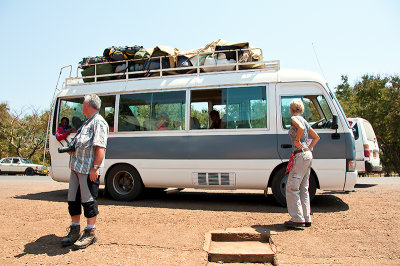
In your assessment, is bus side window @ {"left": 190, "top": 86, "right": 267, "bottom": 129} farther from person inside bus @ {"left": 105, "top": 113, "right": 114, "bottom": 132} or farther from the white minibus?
person inside bus @ {"left": 105, "top": 113, "right": 114, "bottom": 132}

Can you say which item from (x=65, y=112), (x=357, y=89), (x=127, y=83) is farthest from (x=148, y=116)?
(x=357, y=89)

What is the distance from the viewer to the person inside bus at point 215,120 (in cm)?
731

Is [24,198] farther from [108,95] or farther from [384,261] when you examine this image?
[384,261]

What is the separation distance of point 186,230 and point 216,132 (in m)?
2.62

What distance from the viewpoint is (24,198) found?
8.46 meters

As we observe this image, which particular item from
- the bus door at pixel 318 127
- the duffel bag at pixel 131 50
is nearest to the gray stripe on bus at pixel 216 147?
the bus door at pixel 318 127

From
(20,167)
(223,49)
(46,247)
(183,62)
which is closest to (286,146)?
(223,49)

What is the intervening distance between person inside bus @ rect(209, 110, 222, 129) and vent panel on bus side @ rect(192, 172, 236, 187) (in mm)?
1023

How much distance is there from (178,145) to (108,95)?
2.25 meters

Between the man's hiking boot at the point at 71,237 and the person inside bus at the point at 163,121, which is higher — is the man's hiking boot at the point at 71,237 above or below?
below

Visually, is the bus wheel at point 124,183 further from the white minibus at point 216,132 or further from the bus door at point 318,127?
the bus door at point 318,127

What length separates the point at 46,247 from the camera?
14.7ft

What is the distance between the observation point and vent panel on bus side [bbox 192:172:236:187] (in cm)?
701

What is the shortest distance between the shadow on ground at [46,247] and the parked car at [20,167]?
25112 mm
